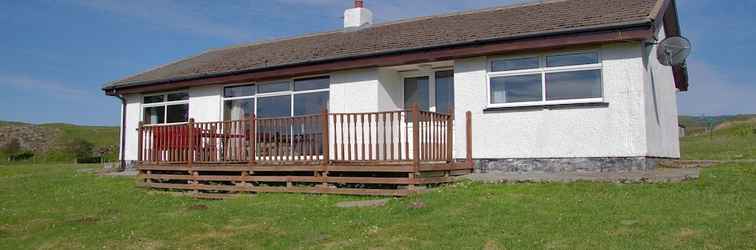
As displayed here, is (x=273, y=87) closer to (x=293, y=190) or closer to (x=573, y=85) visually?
(x=293, y=190)

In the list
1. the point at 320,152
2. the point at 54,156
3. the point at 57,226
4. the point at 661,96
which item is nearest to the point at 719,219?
the point at 661,96

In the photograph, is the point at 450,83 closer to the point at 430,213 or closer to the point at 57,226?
the point at 430,213

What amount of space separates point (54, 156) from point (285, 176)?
117 ft

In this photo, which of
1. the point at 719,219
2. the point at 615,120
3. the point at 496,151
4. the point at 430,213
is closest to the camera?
the point at 719,219

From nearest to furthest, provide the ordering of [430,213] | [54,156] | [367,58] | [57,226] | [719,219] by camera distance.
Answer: [719,219] < [430,213] < [57,226] < [367,58] < [54,156]

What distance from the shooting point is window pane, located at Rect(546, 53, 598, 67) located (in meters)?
12.4

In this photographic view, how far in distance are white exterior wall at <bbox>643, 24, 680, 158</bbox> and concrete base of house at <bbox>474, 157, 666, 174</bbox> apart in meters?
0.33

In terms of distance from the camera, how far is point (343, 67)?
574 inches

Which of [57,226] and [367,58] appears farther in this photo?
[367,58]

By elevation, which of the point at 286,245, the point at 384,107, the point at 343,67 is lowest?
the point at 286,245

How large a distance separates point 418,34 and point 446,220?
7268 mm

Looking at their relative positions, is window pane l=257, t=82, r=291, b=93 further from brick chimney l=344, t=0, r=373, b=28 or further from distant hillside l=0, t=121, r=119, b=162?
distant hillside l=0, t=121, r=119, b=162

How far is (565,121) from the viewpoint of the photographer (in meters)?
12.5

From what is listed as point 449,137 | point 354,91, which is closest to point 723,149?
point 449,137
